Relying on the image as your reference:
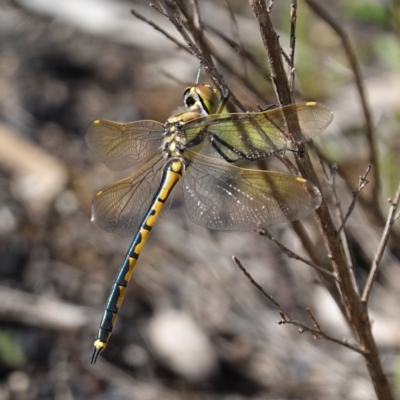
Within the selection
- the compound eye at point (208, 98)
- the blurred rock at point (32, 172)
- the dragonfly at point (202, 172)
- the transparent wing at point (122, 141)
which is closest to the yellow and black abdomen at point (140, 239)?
the dragonfly at point (202, 172)

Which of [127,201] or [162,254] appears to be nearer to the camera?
[127,201]

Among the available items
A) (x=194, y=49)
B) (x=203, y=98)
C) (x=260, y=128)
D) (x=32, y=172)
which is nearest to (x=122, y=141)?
(x=203, y=98)

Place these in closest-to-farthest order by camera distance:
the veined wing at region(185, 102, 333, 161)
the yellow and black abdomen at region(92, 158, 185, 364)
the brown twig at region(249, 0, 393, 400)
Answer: the brown twig at region(249, 0, 393, 400) < the veined wing at region(185, 102, 333, 161) < the yellow and black abdomen at region(92, 158, 185, 364)

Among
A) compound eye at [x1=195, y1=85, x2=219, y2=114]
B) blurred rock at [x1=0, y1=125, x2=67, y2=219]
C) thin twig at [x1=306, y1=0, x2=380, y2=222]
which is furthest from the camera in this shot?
blurred rock at [x1=0, y1=125, x2=67, y2=219]

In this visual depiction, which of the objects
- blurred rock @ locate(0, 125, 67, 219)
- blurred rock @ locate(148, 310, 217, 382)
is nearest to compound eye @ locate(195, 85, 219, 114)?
blurred rock @ locate(148, 310, 217, 382)

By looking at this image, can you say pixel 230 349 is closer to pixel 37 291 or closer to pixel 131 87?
pixel 37 291

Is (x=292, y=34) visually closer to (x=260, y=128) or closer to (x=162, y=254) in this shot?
(x=260, y=128)

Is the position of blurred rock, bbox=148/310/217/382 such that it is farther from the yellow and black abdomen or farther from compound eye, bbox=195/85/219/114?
compound eye, bbox=195/85/219/114
